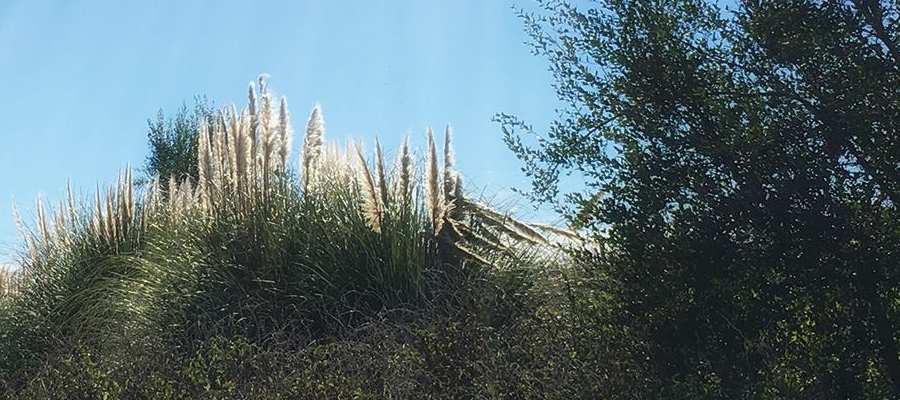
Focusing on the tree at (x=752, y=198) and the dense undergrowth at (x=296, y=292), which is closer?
the tree at (x=752, y=198)

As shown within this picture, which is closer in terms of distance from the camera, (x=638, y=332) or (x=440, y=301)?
(x=638, y=332)

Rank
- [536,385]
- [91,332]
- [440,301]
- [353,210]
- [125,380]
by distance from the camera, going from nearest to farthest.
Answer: [536,385] → [125,380] → [440,301] → [353,210] → [91,332]

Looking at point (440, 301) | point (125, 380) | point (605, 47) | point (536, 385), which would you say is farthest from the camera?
point (440, 301)

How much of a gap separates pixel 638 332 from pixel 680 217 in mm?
420

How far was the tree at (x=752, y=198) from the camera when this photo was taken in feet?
10.2

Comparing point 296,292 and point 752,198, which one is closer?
point 752,198

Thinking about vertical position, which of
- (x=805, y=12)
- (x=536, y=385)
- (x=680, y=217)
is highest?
(x=805, y=12)

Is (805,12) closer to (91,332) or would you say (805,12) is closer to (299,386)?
(299,386)

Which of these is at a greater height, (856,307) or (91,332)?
(91,332)

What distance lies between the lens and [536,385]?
4332mm

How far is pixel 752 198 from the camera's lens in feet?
10.6

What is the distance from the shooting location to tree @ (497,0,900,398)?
3.11m

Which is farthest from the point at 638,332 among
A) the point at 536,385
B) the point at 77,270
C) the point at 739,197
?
the point at 77,270

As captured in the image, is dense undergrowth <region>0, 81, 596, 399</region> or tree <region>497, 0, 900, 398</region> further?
dense undergrowth <region>0, 81, 596, 399</region>
